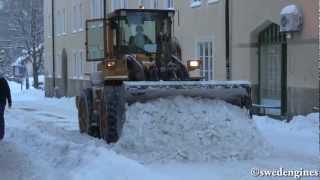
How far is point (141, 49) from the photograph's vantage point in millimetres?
15477

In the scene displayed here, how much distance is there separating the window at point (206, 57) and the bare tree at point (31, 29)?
111ft

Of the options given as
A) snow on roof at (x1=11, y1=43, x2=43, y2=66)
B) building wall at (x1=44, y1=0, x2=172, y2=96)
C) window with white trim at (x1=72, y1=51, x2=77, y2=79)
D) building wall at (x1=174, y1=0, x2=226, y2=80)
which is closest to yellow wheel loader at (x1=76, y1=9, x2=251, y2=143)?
building wall at (x1=174, y1=0, x2=226, y2=80)

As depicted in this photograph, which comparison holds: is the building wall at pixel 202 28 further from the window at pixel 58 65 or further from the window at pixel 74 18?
the window at pixel 58 65

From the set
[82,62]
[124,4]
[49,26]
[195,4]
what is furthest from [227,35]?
[49,26]

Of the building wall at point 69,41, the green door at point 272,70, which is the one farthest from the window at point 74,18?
the green door at point 272,70

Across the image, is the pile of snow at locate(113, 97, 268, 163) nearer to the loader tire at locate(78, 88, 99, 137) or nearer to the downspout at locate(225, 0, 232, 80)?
the loader tire at locate(78, 88, 99, 137)

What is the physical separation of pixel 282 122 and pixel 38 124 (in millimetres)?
6740

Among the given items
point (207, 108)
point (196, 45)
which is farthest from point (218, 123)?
point (196, 45)

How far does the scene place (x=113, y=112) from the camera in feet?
45.1

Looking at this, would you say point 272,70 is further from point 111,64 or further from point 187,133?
point 187,133

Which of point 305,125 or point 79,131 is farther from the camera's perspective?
point 79,131

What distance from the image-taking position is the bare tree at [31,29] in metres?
59.6

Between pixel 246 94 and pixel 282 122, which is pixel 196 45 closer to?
pixel 282 122

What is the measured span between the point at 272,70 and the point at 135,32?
24.2 ft
